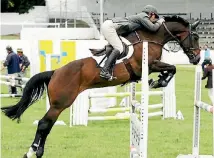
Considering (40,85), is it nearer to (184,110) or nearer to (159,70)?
(159,70)

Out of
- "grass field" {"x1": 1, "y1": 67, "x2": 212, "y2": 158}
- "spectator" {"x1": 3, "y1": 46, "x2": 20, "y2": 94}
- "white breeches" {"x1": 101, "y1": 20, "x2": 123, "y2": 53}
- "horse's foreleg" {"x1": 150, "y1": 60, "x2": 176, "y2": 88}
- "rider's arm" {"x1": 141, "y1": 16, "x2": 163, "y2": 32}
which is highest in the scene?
"rider's arm" {"x1": 141, "y1": 16, "x2": 163, "y2": 32}

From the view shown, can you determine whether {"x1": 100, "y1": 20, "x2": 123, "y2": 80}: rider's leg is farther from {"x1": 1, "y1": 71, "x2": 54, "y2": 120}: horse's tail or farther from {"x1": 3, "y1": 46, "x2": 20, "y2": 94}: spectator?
{"x1": 3, "y1": 46, "x2": 20, "y2": 94}: spectator

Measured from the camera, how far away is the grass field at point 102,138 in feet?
30.9

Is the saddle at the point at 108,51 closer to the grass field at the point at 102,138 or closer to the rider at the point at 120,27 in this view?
the rider at the point at 120,27

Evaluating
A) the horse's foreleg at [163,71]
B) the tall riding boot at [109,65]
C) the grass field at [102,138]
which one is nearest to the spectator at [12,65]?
the grass field at [102,138]

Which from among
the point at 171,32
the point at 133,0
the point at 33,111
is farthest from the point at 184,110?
the point at 133,0

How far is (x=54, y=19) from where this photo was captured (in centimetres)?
4662

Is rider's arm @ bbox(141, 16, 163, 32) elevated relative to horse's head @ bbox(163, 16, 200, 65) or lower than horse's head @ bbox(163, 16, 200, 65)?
elevated

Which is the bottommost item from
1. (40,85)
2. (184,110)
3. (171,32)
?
(184,110)

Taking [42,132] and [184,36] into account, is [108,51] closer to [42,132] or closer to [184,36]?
[184,36]

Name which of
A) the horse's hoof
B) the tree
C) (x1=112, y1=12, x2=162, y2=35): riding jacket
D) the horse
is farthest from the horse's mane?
the tree

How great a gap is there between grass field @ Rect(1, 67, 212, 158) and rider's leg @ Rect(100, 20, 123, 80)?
155 centimetres

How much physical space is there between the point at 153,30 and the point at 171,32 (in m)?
0.36

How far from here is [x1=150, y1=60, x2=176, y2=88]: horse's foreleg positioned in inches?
321
